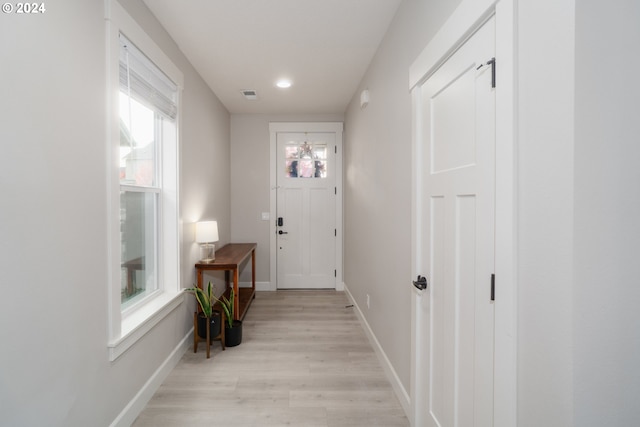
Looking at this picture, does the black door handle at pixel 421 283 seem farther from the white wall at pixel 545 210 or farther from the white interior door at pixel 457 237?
the white wall at pixel 545 210

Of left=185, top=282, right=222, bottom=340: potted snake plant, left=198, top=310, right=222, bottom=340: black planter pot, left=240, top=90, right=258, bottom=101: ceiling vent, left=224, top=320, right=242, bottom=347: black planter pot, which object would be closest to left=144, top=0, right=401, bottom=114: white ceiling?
left=240, top=90, right=258, bottom=101: ceiling vent

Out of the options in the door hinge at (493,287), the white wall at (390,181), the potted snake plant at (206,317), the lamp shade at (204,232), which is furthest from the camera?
the lamp shade at (204,232)

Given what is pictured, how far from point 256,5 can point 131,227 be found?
165 centimetres

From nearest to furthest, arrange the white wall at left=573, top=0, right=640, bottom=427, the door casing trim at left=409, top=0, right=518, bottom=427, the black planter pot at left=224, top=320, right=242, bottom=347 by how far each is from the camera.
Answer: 1. the white wall at left=573, top=0, right=640, bottom=427
2. the door casing trim at left=409, top=0, right=518, bottom=427
3. the black planter pot at left=224, top=320, right=242, bottom=347

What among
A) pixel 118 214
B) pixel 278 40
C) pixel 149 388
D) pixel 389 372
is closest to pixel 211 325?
pixel 149 388

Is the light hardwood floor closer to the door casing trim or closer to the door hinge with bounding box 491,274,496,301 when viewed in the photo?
the door casing trim

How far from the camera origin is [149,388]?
78.8 inches

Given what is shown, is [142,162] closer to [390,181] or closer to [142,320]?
[142,320]

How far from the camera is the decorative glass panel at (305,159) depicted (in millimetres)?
4543

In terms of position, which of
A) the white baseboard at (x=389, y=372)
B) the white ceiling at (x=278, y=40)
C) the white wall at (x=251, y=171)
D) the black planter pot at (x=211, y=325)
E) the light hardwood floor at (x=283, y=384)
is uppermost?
the white ceiling at (x=278, y=40)

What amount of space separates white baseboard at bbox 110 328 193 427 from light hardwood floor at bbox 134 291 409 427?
0.12 ft

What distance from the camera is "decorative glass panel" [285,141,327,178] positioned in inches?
179

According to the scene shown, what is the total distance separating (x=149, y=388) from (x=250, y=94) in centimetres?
302

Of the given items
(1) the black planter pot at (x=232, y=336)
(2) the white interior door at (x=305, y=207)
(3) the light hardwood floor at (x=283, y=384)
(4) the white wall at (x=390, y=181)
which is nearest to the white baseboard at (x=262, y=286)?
(2) the white interior door at (x=305, y=207)
